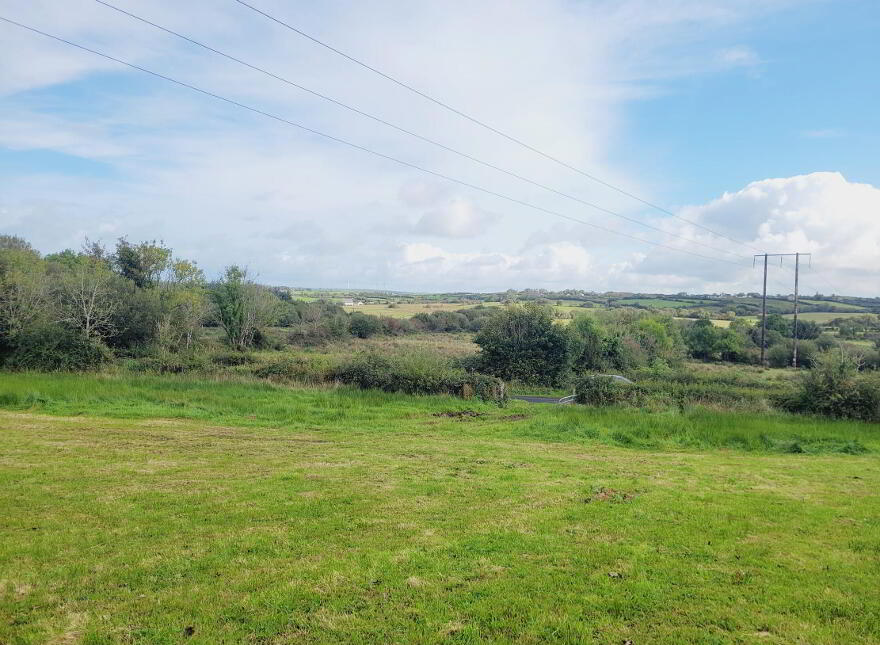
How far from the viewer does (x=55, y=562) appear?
583 centimetres

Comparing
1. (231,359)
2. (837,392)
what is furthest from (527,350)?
(231,359)

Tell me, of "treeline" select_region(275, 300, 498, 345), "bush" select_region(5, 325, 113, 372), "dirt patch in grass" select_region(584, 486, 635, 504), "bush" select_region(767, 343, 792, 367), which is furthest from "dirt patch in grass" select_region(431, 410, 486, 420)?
"bush" select_region(767, 343, 792, 367)

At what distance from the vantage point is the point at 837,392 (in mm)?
19656

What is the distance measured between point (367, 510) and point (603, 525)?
3.32 metres

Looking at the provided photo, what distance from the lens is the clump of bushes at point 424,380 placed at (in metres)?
23.4

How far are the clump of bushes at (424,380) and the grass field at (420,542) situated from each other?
30.5 ft

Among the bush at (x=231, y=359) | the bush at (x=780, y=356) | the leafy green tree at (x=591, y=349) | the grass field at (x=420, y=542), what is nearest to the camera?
the grass field at (x=420, y=542)

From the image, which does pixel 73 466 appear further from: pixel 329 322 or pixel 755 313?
pixel 755 313

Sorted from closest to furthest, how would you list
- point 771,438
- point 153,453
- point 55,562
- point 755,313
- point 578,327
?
1. point 55,562
2. point 153,453
3. point 771,438
4. point 578,327
5. point 755,313

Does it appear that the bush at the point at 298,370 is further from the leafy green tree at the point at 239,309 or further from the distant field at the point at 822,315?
the distant field at the point at 822,315

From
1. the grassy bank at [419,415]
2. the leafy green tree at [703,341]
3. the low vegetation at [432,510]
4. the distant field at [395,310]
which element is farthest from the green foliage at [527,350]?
the distant field at [395,310]

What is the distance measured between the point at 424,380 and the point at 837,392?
15.7 metres

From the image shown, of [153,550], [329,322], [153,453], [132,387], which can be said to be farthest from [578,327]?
[153,550]

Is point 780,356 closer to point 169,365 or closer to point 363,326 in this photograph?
point 363,326
